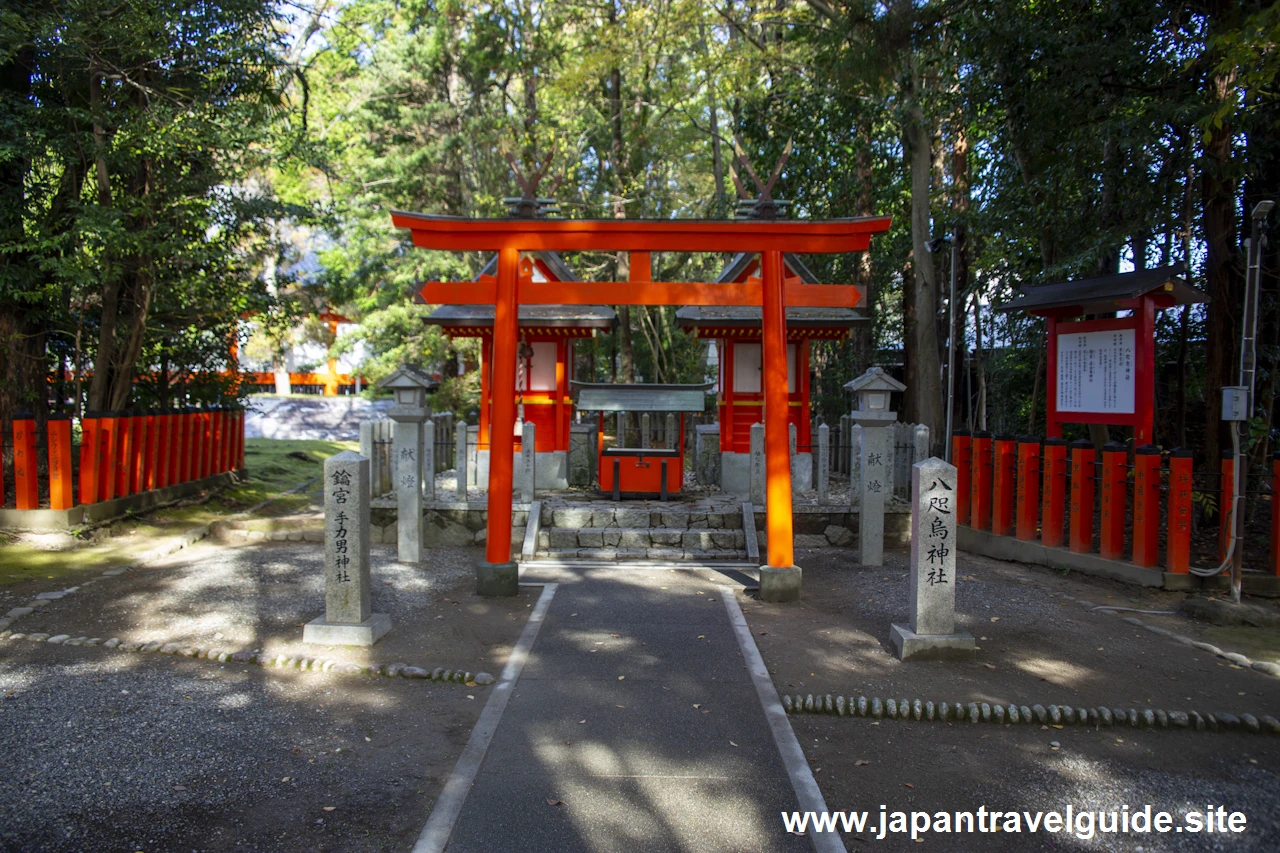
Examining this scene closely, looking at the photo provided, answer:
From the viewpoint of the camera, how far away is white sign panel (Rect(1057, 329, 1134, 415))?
8.21 meters

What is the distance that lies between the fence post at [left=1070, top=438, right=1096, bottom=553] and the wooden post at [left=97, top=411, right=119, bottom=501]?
498 inches

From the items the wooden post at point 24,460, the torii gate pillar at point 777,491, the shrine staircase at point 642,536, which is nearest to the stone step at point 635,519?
the shrine staircase at point 642,536

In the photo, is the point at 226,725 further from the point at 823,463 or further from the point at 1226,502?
the point at 1226,502

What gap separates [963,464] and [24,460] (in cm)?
1267

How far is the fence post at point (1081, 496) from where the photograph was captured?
8344 mm

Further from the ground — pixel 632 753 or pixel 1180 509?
pixel 1180 509

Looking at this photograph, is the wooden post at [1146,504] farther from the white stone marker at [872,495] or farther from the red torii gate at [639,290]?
the red torii gate at [639,290]

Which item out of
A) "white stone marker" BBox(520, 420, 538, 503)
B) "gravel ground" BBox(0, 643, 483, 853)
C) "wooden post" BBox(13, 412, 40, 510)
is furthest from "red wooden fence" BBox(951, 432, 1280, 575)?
"wooden post" BBox(13, 412, 40, 510)

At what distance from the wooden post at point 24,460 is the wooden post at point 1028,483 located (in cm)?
1282

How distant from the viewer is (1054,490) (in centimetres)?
874

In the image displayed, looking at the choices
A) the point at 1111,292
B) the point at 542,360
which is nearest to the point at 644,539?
the point at 542,360

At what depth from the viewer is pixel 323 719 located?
197 inches

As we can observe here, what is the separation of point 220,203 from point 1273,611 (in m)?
14.7

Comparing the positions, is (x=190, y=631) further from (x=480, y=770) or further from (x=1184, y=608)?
(x=1184, y=608)
